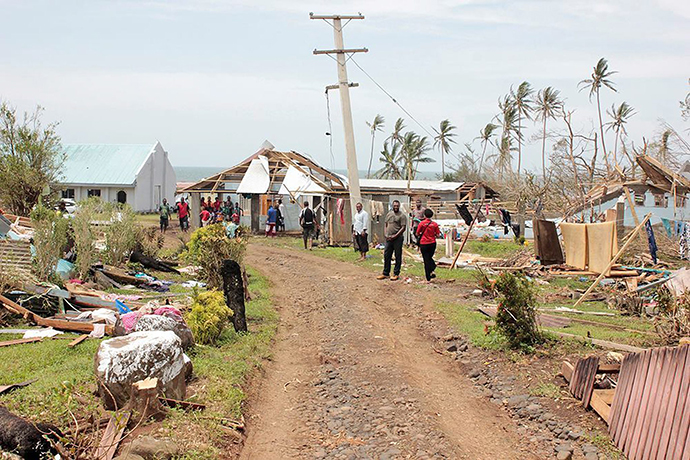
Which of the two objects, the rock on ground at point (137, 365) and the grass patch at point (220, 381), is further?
the rock on ground at point (137, 365)

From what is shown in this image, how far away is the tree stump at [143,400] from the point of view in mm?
6242

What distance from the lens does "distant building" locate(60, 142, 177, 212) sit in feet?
153

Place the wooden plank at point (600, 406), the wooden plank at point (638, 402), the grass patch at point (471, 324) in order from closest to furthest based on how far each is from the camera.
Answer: the wooden plank at point (638, 402) < the wooden plank at point (600, 406) < the grass patch at point (471, 324)

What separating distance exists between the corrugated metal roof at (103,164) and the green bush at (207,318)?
39052mm

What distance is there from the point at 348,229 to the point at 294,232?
20.2ft

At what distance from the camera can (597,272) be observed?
48.8ft

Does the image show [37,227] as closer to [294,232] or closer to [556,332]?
[556,332]

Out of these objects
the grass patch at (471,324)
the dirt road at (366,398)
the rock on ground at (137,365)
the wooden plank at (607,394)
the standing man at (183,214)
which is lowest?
the dirt road at (366,398)

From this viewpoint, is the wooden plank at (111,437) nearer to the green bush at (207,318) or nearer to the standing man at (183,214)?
the green bush at (207,318)

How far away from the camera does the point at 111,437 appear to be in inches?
221

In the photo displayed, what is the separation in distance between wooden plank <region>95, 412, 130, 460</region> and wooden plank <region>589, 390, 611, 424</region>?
4.36 metres

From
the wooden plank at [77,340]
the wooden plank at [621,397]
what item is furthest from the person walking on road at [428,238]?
the wooden plank at [621,397]

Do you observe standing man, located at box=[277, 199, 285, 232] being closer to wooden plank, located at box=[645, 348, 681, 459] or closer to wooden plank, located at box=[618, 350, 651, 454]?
wooden plank, located at box=[618, 350, 651, 454]

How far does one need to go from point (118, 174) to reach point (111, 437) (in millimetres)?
44062
